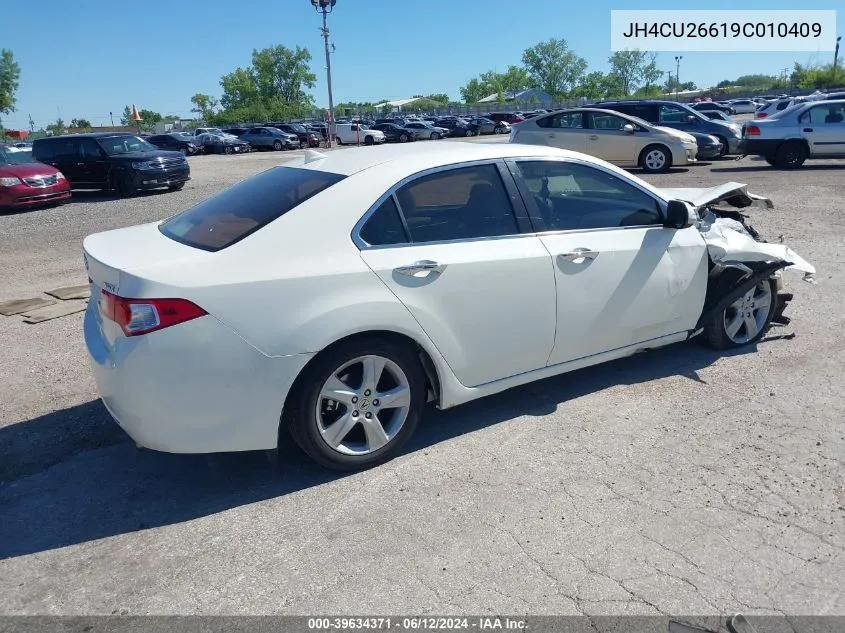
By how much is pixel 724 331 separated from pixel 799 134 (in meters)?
14.4

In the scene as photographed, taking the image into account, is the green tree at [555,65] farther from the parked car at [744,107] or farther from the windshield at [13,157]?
the windshield at [13,157]

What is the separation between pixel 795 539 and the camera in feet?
9.66

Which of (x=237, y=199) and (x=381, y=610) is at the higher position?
(x=237, y=199)

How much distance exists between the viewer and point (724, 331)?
198 inches

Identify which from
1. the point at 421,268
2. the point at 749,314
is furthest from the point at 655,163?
the point at 421,268

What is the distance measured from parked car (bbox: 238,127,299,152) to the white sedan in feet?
142

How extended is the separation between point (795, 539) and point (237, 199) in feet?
10.8

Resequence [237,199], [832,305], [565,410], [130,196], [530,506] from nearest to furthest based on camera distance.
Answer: [530,506] → [237,199] → [565,410] → [832,305] → [130,196]

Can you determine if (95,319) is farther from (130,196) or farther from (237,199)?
(130,196)

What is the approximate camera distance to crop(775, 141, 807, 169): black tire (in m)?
16.8

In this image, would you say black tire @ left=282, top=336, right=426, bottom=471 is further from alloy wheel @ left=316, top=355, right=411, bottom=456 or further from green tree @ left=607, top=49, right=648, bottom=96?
green tree @ left=607, top=49, right=648, bottom=96

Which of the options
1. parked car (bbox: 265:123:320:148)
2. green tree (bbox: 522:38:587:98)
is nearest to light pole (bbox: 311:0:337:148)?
parked car (bbox: 265:123:320:148)

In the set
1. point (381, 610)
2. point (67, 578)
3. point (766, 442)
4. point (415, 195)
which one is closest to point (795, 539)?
point (766, 442)

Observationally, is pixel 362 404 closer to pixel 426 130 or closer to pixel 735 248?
pixel 735 248
